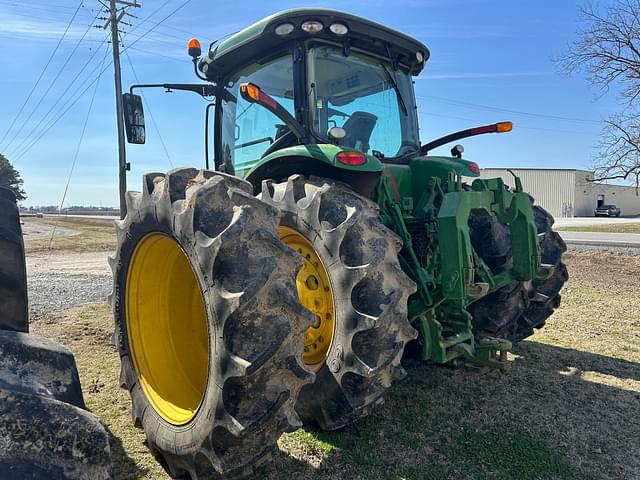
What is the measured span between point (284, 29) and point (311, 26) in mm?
207

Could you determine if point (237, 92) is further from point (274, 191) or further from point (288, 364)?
point (288, 364)

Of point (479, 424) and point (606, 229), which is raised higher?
point (479, 424)

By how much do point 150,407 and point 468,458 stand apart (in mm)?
1891

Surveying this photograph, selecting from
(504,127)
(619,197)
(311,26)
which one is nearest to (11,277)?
(311,26)

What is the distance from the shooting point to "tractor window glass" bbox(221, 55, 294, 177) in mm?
3895

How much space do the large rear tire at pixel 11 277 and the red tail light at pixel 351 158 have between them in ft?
6.45

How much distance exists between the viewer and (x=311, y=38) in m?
3.67

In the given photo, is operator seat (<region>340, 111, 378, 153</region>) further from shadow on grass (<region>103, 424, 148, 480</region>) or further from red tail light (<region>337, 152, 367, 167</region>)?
shadow on grass (<region>103, 424, 148, 480</region>)

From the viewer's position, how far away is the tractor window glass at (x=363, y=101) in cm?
378

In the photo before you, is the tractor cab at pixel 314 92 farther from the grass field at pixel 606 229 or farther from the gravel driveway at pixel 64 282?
the grass field at pixel 606 229

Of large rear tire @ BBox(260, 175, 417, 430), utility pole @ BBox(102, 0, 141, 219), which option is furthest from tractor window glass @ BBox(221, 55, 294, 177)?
utility pole @ BBox(102, 0, 141, 219)

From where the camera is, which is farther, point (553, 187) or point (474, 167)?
point (553, 187)

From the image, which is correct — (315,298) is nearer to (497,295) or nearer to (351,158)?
(351,158)

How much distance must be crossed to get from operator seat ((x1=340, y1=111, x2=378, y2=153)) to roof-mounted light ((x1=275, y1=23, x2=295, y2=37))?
831 millimetres
